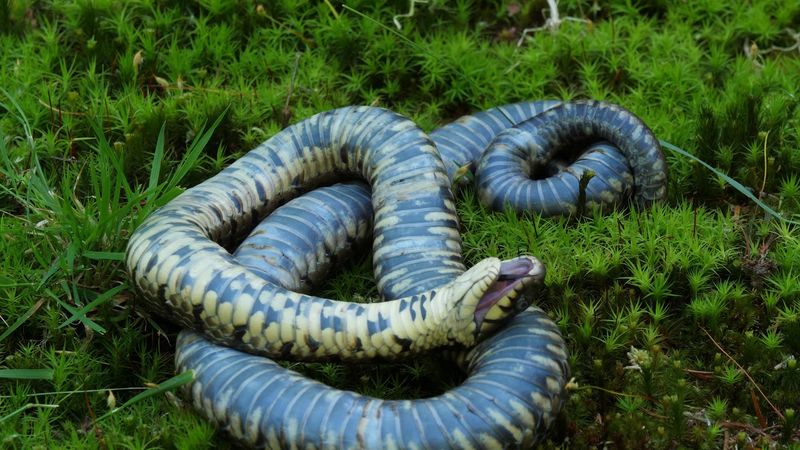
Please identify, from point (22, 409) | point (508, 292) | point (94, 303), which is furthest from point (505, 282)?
point (22, 409)

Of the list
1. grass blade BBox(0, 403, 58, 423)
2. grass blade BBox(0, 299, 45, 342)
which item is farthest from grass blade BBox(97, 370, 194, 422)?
grass blade BBox(0, 299, 45, 342)

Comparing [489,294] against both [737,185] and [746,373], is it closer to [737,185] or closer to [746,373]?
[746,373]

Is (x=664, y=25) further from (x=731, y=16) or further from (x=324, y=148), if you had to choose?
(x=324, y=148)

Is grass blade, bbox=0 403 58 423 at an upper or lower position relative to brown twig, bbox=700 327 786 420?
upper

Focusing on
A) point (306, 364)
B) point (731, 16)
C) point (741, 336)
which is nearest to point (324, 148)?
point (306, 364)

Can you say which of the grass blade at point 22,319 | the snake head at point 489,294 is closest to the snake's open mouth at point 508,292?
the snake head at point 489,294

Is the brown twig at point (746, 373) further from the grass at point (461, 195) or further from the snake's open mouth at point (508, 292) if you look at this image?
the snake's open mouth at point (508, 292)

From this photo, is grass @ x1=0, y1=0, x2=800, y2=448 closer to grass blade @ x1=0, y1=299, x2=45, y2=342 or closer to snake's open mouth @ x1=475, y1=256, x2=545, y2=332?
grass blade @ x1=0, y1=299, x2=45, y2=342

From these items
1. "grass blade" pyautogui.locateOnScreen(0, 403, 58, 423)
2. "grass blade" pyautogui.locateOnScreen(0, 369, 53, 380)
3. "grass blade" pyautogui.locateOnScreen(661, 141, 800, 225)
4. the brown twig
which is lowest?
the brown twig
